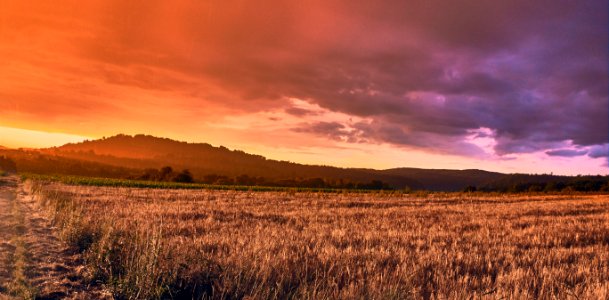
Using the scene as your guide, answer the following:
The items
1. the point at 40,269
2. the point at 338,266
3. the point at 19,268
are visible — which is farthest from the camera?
the point at 40,269

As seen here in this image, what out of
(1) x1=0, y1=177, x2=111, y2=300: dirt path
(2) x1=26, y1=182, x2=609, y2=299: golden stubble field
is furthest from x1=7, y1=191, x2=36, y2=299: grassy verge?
(2) x1=26, y1=182, x2=609, y2=299: golden stubble field

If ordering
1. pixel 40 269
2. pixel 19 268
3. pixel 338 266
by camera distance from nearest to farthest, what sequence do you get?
pixel 338 266 → pixel 19 268 → pixel 40 269

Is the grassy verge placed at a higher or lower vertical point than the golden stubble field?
lower

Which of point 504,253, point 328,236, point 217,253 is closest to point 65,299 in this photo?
point 217,253

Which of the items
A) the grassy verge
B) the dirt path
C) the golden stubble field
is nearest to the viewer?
the golden stubble field

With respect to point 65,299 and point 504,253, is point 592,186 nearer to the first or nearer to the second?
point 504,253

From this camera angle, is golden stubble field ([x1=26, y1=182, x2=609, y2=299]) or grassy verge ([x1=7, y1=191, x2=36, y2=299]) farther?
grassy verge ([x1=7, y1=191, x2=36, y2=299])

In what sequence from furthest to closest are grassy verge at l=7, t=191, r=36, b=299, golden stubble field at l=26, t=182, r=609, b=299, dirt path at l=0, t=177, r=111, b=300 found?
dirt path at l=0, t=177, r=111, b=300
grassy verge at l=7, t=191, r=36, b=299
golden stubble field at l=26, t=182, r=609, b=299

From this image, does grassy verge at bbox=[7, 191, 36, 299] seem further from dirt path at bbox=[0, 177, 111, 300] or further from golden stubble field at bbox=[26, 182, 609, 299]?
golden stubble field at bbox=[26, 182, 609, 299]

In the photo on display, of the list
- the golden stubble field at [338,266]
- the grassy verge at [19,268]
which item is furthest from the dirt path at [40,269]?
the golden stubble field at [338,266]

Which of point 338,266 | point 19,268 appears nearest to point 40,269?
point 19,268

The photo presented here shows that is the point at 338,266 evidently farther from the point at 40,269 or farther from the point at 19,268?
the point at 19,268

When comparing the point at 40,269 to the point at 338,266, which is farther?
the point at 40,269

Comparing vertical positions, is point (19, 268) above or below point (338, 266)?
below
